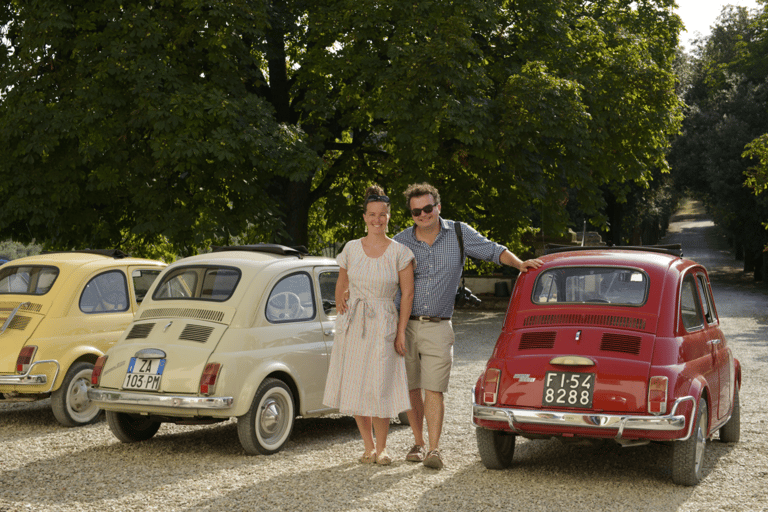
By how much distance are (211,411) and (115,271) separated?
126 inches

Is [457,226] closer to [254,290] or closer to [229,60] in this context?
[254,290]

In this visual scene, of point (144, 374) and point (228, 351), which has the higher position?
point (228, 351)

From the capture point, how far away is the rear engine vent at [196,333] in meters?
7.11

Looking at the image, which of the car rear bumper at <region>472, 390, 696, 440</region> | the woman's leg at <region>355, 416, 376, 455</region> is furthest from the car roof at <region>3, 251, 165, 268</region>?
the car rear bumper at <region>472, 390, 696, 440</region>

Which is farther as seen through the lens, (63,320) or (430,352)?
(63,320)

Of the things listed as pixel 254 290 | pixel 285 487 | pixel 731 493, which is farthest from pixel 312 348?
pixel 731 493

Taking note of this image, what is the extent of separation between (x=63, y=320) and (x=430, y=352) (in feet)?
13.5

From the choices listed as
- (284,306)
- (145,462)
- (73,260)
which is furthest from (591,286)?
(73,260)

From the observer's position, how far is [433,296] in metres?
6.54

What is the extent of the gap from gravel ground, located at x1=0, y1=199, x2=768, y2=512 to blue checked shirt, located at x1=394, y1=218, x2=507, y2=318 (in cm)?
125

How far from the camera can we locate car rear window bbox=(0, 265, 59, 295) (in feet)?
28.9

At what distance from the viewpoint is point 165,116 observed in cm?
1658

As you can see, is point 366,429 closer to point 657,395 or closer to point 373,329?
point 373,329

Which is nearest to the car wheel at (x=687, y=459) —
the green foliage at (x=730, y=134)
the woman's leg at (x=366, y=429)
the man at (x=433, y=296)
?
the man at (x=433, y=296)
